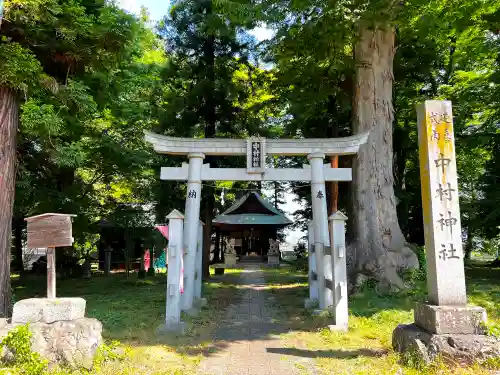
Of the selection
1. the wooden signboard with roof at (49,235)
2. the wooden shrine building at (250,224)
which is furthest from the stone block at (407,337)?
the wooden shrine building at (250,224)

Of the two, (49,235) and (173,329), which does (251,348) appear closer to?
(173,329)

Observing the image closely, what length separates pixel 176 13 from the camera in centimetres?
1525

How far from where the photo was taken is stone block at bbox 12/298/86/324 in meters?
5.07

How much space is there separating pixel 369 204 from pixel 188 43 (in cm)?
976

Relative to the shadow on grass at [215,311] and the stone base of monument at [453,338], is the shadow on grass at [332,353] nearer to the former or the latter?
the shadow on grass at [215,311]

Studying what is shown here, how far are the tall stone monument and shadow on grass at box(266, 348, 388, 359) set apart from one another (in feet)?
1.18

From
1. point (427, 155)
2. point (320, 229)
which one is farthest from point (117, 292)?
point (427, 155)

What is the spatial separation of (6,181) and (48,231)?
8.50 feet

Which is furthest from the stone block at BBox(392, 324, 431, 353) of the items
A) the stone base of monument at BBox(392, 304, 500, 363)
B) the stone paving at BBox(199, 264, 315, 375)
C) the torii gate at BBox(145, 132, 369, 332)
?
the torii gate at BBox(145, 132, 369, 332)

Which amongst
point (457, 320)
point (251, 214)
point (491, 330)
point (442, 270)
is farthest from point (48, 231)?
point (251, 214)

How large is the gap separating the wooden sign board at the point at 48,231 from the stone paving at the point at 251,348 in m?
2.70

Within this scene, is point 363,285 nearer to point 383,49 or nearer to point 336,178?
point 336,178

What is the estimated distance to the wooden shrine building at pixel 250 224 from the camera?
2505cm

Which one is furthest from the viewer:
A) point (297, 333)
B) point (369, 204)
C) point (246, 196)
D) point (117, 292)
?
point (246, 196)
